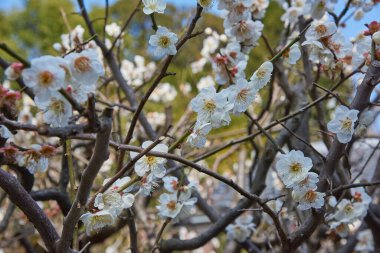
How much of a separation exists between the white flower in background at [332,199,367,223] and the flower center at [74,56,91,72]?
1291 mm

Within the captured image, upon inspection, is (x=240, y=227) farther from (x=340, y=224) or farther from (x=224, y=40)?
(x=224, y=40)

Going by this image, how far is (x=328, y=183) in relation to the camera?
164 cm

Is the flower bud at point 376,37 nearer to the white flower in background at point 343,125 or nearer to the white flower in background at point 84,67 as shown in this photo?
the white flower in background at point 343,125

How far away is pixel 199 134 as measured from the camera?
1394 millimetres

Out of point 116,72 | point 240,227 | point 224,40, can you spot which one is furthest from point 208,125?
point 224,40

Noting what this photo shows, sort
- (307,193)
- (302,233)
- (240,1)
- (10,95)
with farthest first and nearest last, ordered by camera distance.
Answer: (240,1)
(302,233)
(307,193)
(10,95)

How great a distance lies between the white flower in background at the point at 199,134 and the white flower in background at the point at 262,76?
0.66ft

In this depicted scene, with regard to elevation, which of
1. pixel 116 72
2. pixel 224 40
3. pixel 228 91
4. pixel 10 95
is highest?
pixel 224 40

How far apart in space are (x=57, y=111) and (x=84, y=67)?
127 mm

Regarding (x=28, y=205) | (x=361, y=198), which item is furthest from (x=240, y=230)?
(x=28, y=205)

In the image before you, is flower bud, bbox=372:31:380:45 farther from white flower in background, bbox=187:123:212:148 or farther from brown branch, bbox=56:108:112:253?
brown branch, bbox=56:108:112:253

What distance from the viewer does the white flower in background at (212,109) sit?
4.52 feet

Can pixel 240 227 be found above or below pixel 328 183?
above

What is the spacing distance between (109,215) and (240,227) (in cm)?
122
